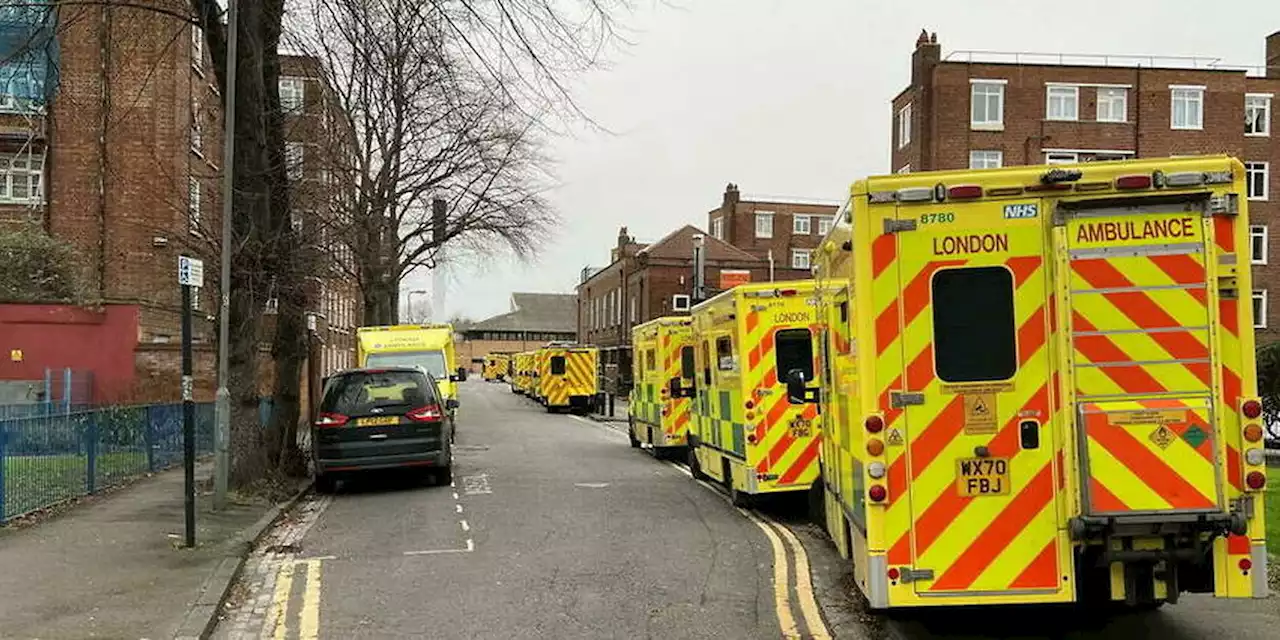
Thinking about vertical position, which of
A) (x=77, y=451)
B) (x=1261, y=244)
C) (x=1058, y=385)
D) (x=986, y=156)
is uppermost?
(x=986, y=156)

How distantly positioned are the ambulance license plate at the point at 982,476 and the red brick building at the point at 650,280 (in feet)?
165

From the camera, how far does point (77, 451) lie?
1312 centimetres

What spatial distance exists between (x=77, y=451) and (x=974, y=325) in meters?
10.9

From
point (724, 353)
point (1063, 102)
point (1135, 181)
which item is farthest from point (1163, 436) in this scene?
point (1063, 102)

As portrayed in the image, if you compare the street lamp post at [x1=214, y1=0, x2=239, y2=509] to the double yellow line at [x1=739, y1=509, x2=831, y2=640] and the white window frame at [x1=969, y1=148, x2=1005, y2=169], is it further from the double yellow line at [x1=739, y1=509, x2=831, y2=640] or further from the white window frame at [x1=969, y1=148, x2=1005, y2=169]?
the white window frame at [x1=969, y1=148, x2=1005, y2=169]

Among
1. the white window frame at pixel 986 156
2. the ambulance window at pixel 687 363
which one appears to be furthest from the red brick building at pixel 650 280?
the ambulance window at pixel 687 363

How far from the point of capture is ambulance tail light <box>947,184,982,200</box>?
611 centimetres

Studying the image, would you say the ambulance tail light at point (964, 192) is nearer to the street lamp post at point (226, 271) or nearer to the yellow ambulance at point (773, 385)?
the yellow ambulance at point (773, 385)

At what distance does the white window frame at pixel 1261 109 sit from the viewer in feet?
153

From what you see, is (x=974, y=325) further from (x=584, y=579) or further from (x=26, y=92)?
(x=26, y=92)

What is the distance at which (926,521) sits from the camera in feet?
20.2

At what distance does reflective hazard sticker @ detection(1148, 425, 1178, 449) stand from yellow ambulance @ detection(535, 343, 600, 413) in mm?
39449

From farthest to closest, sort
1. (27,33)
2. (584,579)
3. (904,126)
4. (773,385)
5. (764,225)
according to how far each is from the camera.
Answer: (764,225) → (904,126) → (27,33) → (773,385) → (584,579)

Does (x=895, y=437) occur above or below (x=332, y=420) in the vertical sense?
above
